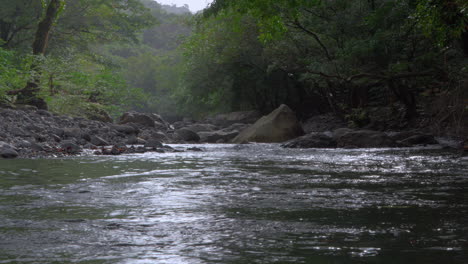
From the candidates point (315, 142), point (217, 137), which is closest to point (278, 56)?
point (217, 137)

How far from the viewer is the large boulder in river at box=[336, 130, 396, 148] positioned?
1266cm

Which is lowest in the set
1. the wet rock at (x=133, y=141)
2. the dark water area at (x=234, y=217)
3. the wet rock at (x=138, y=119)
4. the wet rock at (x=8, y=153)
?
the dark water area at (x=234, y=217)

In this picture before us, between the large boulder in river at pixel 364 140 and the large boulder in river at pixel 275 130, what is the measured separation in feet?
13.9

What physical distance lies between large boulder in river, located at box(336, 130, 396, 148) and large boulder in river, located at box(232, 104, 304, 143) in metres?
4.23

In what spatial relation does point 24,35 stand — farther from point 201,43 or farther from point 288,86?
point 288,86

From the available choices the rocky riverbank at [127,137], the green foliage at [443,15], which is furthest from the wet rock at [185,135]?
the green foliage at [443,15]

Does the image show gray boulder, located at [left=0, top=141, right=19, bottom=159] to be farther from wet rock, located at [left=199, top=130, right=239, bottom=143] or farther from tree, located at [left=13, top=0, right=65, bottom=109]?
wet rock, located at [left=199, top=130, right=239, bottom=143]

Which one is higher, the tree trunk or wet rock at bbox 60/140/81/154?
the tree trunk

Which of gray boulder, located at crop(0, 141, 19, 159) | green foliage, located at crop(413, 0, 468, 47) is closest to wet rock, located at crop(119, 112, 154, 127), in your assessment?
gray boulder, located at crop(0, 141, 19, 159)

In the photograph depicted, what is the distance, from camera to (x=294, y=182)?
18.0 feet

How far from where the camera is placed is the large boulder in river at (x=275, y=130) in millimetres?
17500

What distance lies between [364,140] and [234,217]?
1015 cm

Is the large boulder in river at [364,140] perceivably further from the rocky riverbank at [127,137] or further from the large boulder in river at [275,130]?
the large boulder in river at [275,130]

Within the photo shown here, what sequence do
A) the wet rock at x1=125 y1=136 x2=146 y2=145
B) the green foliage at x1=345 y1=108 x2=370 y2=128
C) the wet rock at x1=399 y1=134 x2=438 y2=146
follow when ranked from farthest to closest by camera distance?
1. the green foliage at x1=345 y1=108 x2=370 y2=128
2. the wet rock at x1=125 y1=136 x2=146 y2=145
3. the wet rock at x1=399 y1=134 x2=438 y2=146
